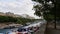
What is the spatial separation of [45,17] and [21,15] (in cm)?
67

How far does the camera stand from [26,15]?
15.4ft

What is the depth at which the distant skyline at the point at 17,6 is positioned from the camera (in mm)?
4459

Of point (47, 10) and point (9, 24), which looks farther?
point (47, 10)

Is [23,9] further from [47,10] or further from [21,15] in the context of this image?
[47,10]

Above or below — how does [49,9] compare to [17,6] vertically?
below

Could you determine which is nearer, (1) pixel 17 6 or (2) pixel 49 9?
(1) pixel 17 6

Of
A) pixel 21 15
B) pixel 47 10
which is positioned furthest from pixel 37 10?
pixel 21 15

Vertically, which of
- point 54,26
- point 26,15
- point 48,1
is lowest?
point 54,26

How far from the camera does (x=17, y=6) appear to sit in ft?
15.4

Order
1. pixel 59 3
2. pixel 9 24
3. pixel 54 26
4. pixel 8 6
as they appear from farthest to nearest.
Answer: pixel 54 26
pixel 59 3
pixel 8 6
pixel 9 24

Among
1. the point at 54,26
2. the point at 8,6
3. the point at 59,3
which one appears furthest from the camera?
the point at 54,26

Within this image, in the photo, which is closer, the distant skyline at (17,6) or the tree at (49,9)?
the distant skyline at (17,6)

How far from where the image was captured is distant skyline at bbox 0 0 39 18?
4459mm

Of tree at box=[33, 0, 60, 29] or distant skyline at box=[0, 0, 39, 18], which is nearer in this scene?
distant skyline at box=[0, 0, 39, 18]
